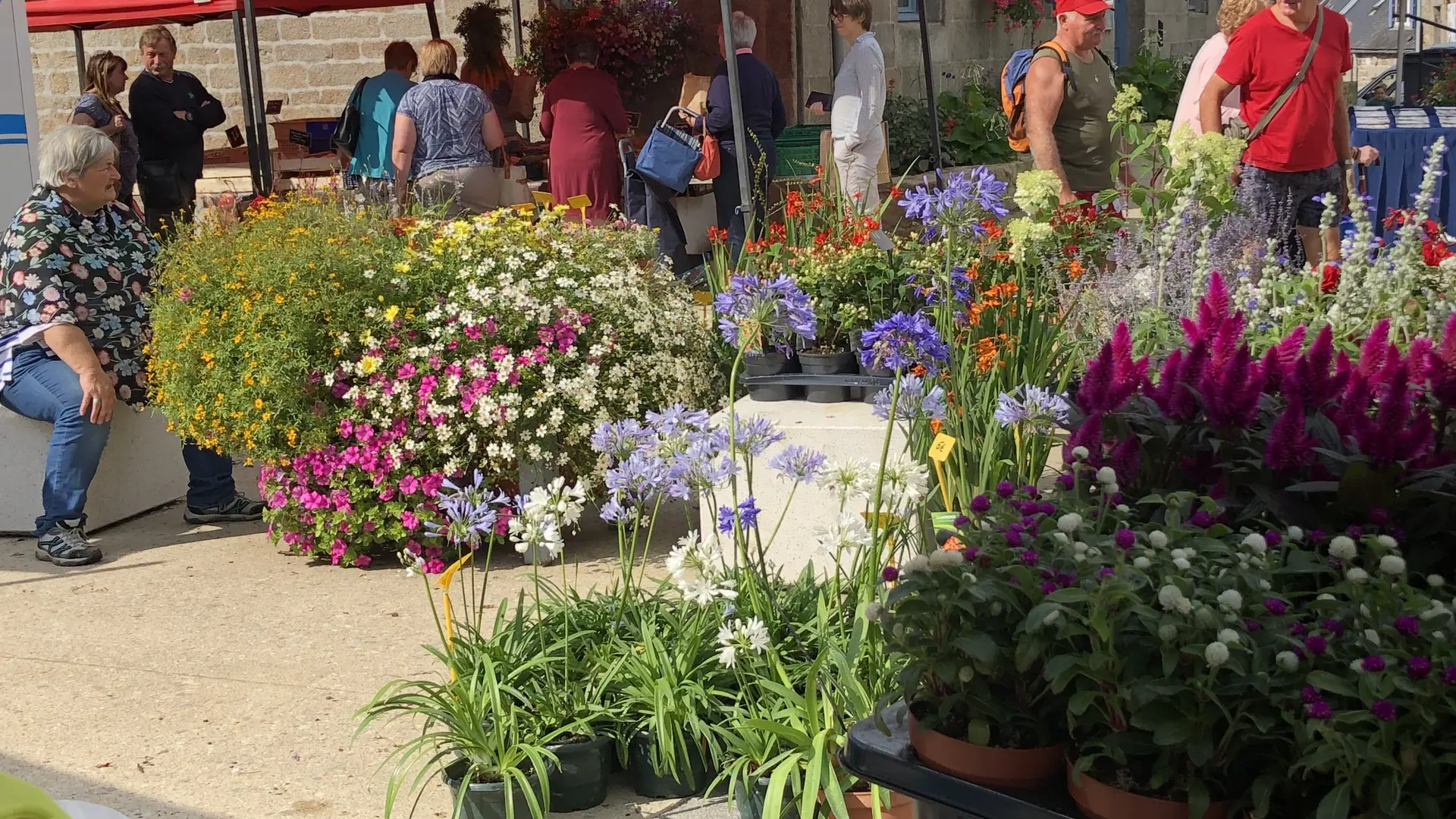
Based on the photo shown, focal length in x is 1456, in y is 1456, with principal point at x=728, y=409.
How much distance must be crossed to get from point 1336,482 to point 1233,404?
20 centimetres

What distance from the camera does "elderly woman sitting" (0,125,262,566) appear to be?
531cm

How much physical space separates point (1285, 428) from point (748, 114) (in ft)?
22.1

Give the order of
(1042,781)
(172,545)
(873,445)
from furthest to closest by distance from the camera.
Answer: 1. (172,545)
2. (873,445)
3. (1042,781)

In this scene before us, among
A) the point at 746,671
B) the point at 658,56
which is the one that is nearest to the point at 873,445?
the point at 746,671

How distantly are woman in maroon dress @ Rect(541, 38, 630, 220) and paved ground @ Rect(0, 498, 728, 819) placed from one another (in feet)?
12.9

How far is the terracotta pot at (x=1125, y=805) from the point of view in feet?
6.27

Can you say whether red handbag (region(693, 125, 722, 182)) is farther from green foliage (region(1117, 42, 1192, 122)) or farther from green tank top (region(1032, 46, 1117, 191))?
green foliage (region(1117, 42, 1192, 122))

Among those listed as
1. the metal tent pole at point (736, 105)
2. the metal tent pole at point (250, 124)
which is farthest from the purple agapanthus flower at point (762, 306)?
the metal tent pole at point (250, 124)

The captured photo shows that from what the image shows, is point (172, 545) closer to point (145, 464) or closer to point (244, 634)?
point (145, 464)

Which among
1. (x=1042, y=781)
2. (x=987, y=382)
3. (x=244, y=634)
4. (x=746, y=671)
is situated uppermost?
(x=987, y=382)

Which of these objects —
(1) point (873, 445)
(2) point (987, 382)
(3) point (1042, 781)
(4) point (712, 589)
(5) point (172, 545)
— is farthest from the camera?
(5) point (172, 545)

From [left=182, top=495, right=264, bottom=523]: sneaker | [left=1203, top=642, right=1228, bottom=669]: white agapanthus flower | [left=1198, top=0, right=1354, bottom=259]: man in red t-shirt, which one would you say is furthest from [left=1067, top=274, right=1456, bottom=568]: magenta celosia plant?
[left=182, top=495, right=264, bottom=523]: sneaker

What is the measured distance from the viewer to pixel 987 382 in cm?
390

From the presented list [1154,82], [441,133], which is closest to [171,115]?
[441,133]
